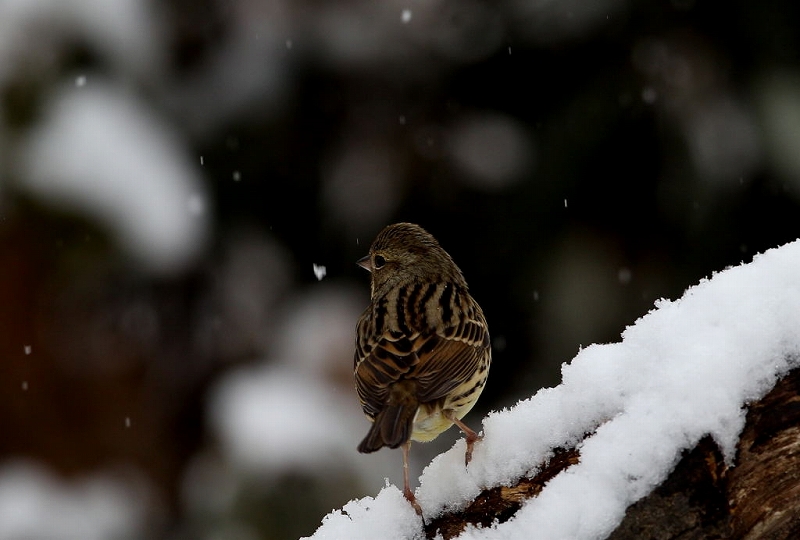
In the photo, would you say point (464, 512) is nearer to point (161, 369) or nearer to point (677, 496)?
point (677, 496)

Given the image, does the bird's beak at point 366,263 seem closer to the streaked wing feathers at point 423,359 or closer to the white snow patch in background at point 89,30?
the streaked wing feathers at point 423,359

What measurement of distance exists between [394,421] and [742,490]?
1.33 meters

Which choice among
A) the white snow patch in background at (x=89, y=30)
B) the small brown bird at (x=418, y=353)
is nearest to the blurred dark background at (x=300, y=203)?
the white snow patch in background at (x=89, y=30)

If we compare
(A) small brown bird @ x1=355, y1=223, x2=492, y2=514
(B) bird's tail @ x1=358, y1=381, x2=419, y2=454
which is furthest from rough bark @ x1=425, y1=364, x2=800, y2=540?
(B) bird's tail @ x1=358, y1=381, x2=419, y2=454

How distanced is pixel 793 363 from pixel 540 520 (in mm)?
713

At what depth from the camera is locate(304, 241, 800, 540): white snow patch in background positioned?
7.48 feet

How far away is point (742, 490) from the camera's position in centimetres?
233

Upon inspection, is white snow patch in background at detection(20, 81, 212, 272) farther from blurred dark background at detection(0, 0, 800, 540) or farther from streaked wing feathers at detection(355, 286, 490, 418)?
streaked wing feathers at detection(355, 286, 490, 418)

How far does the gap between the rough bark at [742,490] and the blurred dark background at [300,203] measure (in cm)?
287

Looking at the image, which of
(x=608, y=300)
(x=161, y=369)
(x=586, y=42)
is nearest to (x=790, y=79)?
(x=586, y=42)

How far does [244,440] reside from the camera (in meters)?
5.42

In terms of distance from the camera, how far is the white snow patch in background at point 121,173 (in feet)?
17.5

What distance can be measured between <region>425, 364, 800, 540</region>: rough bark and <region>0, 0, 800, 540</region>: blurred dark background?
2.87 metres

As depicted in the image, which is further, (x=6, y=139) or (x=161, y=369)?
(x=161, y=369)
